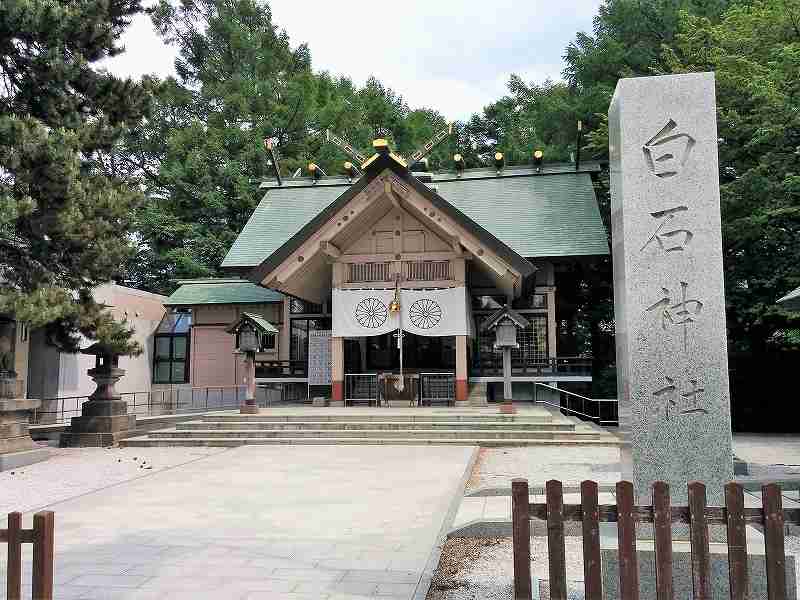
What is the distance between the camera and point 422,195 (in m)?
16.3

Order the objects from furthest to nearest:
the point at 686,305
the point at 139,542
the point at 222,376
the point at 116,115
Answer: the point at 222,376 → the point at 116,115 → the point at 139,542 → the point at 686,305

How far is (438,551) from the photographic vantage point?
16.9 feet

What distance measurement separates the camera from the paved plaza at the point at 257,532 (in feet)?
14.2

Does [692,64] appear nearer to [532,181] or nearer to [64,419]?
[532,181]

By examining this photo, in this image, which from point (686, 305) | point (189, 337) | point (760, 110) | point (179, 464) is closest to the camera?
point (686, 305)

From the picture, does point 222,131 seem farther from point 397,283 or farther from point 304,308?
point 397,283

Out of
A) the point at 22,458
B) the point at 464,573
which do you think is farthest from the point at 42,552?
the point at 22,458

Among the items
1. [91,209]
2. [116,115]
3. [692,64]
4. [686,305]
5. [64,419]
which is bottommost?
[64,419]

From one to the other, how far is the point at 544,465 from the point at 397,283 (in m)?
8.28

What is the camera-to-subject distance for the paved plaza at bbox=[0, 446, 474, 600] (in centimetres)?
434

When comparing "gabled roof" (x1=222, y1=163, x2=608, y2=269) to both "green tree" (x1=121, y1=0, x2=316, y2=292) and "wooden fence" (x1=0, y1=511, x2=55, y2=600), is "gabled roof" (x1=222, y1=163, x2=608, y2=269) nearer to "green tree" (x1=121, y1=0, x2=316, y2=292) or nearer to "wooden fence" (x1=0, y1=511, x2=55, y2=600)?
"green tree" (x1=121, y1=0, x2=316, y2=292)

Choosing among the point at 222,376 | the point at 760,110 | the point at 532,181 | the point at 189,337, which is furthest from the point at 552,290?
the point at 189,337

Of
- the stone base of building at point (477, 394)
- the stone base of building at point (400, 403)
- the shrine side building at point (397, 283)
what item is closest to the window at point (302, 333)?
the shrine side building at point (397, 283)

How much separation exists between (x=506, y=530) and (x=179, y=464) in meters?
6.42
